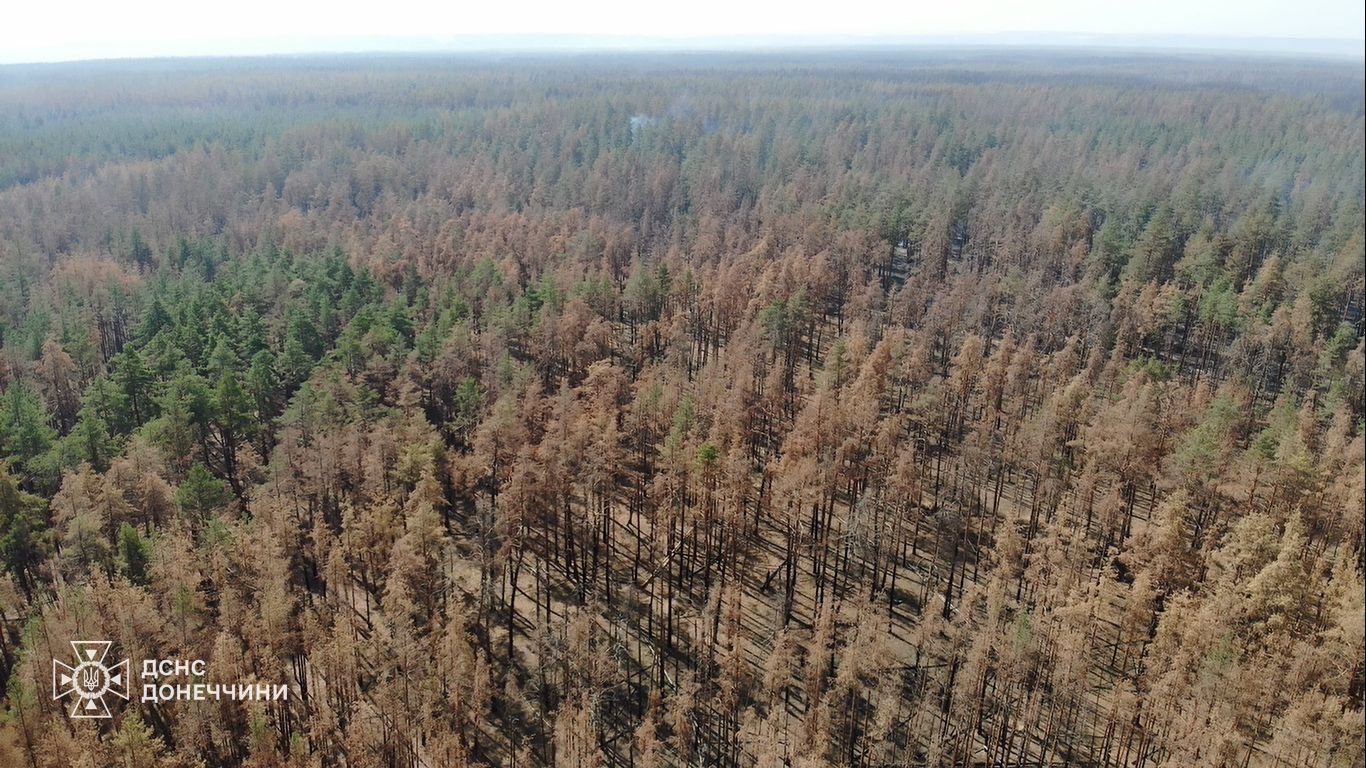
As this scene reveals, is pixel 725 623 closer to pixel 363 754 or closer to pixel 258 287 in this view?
pixel 363 754

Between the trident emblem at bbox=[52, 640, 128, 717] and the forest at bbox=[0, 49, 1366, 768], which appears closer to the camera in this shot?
the trident emblem at bbox=[52, 640, 128, 717]

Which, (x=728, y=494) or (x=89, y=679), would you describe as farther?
(x=728, y=494)

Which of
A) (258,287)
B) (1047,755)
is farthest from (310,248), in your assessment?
(1047,755)

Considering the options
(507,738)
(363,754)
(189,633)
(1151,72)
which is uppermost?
(1151,72)

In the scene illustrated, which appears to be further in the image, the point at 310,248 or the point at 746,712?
the point at 310,248

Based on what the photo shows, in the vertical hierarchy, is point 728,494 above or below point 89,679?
above

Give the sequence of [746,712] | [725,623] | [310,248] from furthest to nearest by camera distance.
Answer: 1. [310,248]
2. [725,623]
3. [746,712]

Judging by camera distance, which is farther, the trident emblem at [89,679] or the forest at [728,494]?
the forest at [728,494]

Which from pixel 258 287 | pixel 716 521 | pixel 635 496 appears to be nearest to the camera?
pixel 716 521
